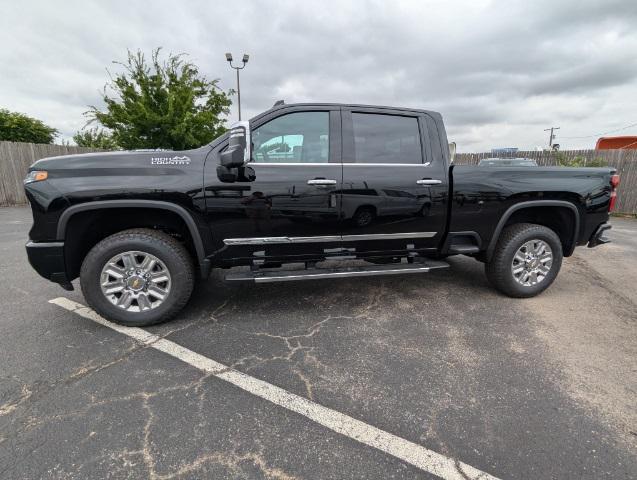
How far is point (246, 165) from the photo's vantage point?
298cm

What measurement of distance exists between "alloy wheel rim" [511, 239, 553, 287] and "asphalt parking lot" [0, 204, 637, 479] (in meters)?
0.26

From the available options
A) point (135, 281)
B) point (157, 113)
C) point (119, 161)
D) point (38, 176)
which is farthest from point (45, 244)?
point (157, 113)

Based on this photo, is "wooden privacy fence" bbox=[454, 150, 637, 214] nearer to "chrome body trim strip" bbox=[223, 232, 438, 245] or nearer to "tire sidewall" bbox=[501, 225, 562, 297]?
"tire sidewall" bbox=[501, 225, 562, 297]

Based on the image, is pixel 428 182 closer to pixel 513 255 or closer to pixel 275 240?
pixel 513 255

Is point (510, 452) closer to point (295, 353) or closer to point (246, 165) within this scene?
point (295, 353)

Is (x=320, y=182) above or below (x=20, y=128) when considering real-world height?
below

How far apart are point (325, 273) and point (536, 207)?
96.2 inches

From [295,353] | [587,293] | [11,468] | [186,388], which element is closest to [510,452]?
[295,353]

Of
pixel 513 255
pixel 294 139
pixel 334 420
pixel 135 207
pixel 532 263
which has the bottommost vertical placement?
pixel 334 420

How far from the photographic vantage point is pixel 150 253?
2.96 meters

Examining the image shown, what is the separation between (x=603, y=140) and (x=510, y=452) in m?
16.3

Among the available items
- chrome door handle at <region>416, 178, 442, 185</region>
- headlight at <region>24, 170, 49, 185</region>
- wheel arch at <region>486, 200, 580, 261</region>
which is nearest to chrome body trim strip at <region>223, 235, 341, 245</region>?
chrome door handle at <region>416, 178, 442, 185</region>

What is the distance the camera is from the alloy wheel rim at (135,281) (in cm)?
296

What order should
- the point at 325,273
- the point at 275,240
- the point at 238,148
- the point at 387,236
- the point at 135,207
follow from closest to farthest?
the point at 238,148, the point at 135,207, the point at 275,240, the point at 325,273, the point at 387,236
